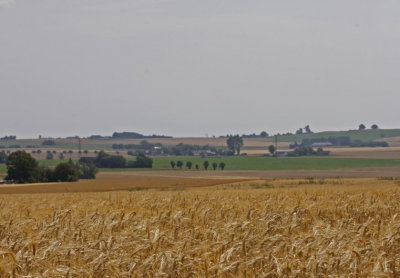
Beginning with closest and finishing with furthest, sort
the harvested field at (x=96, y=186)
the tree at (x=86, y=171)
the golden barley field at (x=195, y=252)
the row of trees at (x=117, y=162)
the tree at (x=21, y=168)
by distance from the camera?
1. the golden barley field at (x=195, y=252)
2. the harvested field at (x=96, y=186)
3. the tree at (x=21, y=168)
4. the tree at (x=86, y=171)
5. the row of trees at (x=117, y=162)

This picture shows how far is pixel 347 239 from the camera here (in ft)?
35.7

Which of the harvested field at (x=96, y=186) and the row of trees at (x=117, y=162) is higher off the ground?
the row of trees at (x=117, y=162)

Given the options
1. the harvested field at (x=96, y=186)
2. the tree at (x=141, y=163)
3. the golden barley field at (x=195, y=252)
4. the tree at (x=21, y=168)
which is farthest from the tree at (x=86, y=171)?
the golden barley field at (x=195, y=252)

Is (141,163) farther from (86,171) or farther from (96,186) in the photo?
(96,186)

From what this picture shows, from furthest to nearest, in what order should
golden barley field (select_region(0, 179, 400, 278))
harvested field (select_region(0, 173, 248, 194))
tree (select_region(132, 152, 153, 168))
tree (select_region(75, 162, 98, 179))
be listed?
tree (select_region(132, 152, 153, 168)) → tree (select_region(75, 162, 98, 179)) → harvested field (select_region(0, 173, 248, 194)) → golden barley field (select_region(0, 179, 400, 278))

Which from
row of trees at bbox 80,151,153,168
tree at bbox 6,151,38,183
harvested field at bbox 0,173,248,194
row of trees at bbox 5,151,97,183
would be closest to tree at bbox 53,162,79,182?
row of trees at bbox 5,151,97,183

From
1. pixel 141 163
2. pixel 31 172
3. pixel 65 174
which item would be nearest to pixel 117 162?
pixel 141 163

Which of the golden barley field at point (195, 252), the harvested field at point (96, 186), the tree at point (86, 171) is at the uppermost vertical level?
the golden barley field at point (195, 252)

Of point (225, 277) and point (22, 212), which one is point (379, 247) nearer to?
point (225, 277)

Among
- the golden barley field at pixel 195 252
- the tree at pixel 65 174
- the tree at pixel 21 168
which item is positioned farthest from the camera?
the tree at pixel 65 174

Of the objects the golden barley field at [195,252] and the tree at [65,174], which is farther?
the tree at [65,174]

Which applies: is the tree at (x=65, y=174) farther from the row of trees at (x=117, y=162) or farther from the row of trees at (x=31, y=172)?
the row of trees at (x=117, y=162)

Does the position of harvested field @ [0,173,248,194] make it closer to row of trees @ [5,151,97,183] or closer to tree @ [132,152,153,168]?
row of trees @ [5,151,97,183]

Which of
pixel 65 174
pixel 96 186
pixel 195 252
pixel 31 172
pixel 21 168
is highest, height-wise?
pixel 21 168
